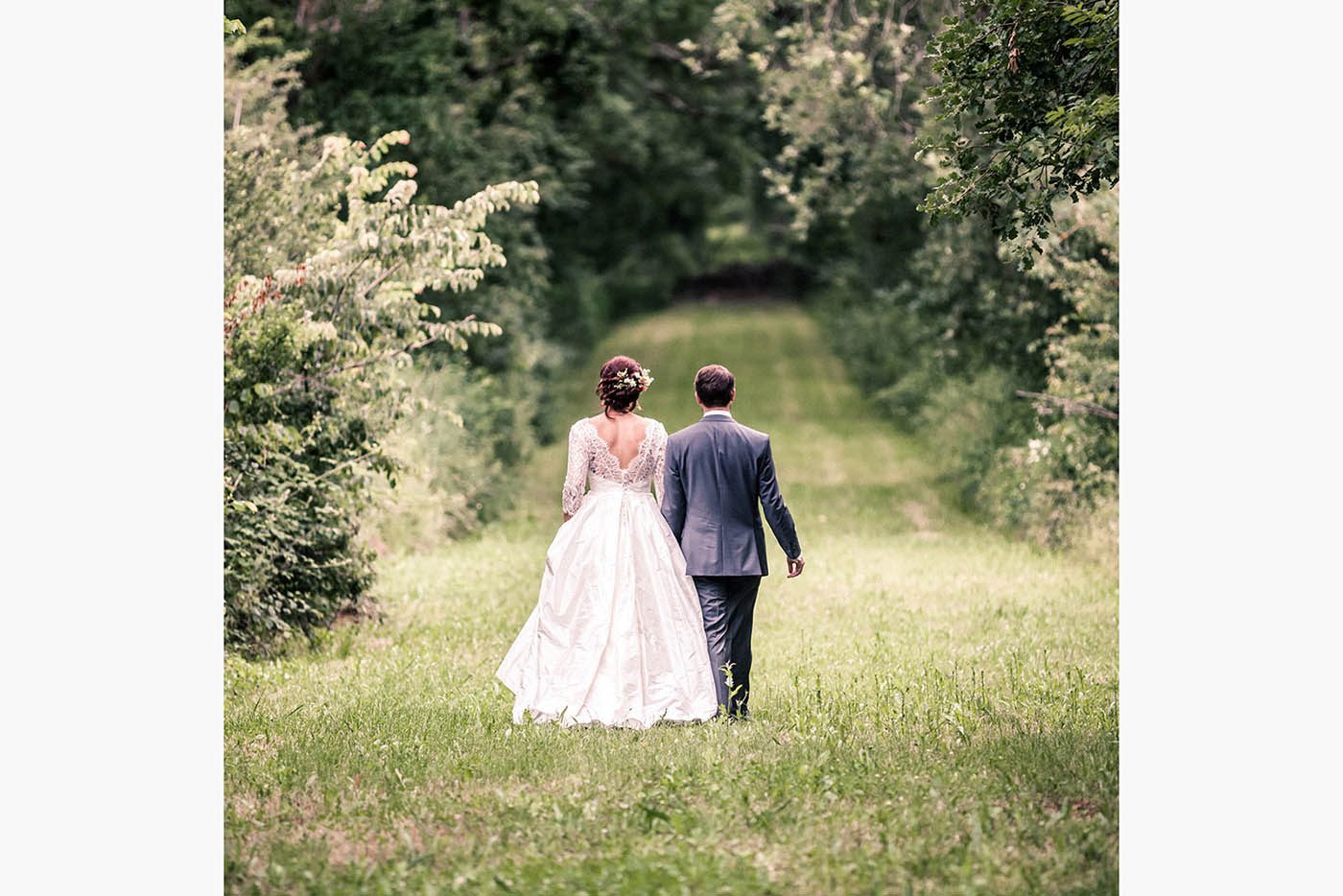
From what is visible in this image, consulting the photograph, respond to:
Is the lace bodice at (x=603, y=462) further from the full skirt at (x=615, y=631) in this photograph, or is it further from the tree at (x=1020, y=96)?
the tree at (x=1020, y=96)

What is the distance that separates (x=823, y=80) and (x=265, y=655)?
10.3 metres

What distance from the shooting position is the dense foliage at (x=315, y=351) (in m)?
9.58

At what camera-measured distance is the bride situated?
7855mm

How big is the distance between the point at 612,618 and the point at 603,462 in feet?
2.90

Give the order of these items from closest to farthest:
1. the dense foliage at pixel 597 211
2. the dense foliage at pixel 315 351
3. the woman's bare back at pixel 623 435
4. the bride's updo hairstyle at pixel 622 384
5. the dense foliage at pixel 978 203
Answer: the dense foliage at pixel 978 203, the dense foliage at pixel 597 211, the bride's updo hairstyle at pixel 622 384, the woman's bare back at pixel 623 435, the dense foliage at pixel 315 351

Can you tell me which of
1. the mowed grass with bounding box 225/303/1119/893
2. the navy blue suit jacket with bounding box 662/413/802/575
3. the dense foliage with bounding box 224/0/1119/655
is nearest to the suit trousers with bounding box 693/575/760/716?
the navy blue suit jacket with bounding box 662/413/802/575

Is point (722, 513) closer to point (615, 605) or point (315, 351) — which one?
point (615, 605)

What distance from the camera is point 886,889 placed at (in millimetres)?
5176

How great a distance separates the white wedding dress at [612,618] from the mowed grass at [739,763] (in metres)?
0.27

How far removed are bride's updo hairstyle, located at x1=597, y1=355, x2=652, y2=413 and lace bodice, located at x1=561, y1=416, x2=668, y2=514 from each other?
166mm

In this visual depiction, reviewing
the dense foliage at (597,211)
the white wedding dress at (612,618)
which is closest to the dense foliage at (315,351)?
the dense foliage at (597,211)

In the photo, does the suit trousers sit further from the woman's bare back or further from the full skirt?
the woman's bare back

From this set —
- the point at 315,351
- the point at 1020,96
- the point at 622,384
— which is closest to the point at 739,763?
the point at 622,384

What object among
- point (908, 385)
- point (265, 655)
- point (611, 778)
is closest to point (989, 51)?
point (611, 778)
